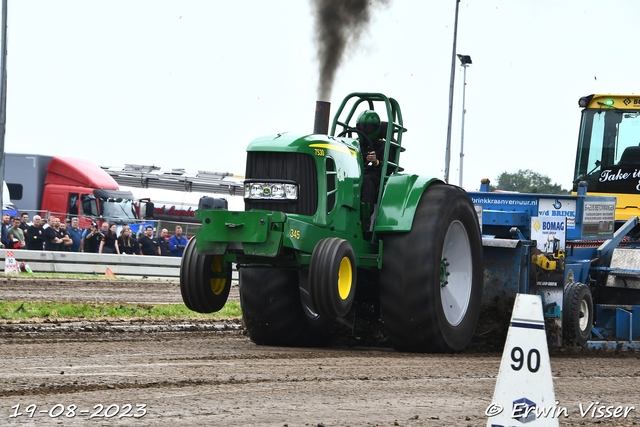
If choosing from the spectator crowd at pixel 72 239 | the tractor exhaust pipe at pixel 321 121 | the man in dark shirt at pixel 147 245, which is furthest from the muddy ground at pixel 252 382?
the man in dark shirt at pixel 147 245

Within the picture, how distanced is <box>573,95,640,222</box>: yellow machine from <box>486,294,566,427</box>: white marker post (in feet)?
27.1

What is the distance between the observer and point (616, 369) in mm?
7082

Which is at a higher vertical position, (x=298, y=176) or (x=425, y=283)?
(x=298, y=176)

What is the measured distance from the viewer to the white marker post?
12.4 feet

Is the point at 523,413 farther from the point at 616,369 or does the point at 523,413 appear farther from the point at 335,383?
the point at 616,369

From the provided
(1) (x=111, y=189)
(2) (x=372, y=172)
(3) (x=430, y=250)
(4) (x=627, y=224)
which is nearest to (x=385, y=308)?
(3) (x=430, y=250)

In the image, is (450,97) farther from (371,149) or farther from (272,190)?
(272,190)

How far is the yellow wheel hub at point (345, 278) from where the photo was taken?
6707 millimetres

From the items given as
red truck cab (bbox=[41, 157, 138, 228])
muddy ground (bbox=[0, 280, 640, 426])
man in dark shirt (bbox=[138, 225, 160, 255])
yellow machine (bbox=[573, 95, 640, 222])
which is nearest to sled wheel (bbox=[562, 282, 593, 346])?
muddy ground (bbox=[0, 280, 640, 426])

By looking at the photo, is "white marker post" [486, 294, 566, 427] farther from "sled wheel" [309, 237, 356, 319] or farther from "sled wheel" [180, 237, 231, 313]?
"sled wheel" [180, 237, 231, 313]

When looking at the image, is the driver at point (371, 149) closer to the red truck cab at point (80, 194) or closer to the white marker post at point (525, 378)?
the white marker post at point (525, 378)

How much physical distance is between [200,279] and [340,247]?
121 cm

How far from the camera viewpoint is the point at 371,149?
803 centimetres

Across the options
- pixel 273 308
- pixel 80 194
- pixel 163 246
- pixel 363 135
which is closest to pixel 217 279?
pixel 273 308
